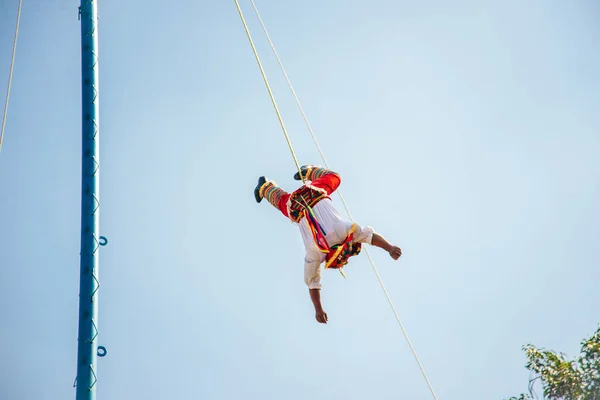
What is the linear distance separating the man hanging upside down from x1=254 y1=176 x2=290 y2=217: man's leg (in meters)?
0.20

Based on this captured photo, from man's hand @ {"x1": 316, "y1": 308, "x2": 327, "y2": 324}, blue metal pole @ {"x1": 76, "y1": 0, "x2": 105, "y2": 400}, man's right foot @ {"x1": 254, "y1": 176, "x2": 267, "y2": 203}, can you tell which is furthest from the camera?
man's right foot @ {"x1": 254, "y1": 176, "x2": 267, "y2": 203}

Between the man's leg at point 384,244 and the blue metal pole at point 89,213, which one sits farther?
the man's leg at point 384,244

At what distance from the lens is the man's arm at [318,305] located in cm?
897

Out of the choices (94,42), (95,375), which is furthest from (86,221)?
(94,42)

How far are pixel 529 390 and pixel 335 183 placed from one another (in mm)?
3885

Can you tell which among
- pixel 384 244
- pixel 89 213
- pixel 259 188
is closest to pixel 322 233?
pixel 384 244

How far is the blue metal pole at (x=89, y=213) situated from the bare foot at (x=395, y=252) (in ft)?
9.81

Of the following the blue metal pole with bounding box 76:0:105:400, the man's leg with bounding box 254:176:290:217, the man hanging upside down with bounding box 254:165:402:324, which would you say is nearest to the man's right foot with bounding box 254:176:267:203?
the man's leg with bounding box 254:176:290:217

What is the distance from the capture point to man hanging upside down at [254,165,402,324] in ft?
28.6

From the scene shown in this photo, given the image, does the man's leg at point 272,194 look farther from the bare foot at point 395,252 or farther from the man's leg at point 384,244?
the bare foot at point 395,252

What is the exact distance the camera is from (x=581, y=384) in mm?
10281

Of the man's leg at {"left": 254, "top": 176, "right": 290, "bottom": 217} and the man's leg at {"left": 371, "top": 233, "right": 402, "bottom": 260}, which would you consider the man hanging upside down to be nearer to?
the man's leg at {"left": 371, "top": 233, "right": 402, "bottom": 260}

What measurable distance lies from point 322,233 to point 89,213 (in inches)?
94.7

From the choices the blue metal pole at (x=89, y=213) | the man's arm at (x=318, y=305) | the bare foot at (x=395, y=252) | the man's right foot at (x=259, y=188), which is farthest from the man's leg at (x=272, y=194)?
the blue metal pole at (x=89, y=213)
